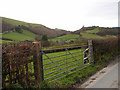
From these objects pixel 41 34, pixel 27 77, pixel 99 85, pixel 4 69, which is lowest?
pixel 99 85

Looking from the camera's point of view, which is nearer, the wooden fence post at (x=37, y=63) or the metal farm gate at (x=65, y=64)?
the wooden fence post at (x=37, y=63)

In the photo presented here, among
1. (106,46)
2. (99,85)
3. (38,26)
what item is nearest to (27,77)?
(99,85)

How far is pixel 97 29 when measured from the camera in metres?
18.4

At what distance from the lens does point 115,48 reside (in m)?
11.7

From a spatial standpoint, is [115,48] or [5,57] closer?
[5,57]

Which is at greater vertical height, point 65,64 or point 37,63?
point 37,63

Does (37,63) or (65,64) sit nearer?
(37,63)

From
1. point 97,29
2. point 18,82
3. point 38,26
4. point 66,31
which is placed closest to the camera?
point 18,82

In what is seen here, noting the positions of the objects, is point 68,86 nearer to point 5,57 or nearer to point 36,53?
point 36,53

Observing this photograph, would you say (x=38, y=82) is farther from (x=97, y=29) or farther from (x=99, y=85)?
(x=97, y=29)

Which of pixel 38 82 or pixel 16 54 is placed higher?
pixel 16 54

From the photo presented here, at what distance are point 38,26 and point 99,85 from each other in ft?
63.1

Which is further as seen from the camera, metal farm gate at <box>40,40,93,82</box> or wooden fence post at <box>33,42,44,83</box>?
metal farm gate at <box>40,40,93,82</box>

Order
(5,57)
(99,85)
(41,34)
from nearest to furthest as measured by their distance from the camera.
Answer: (5,57), (99,85), (41,34)
